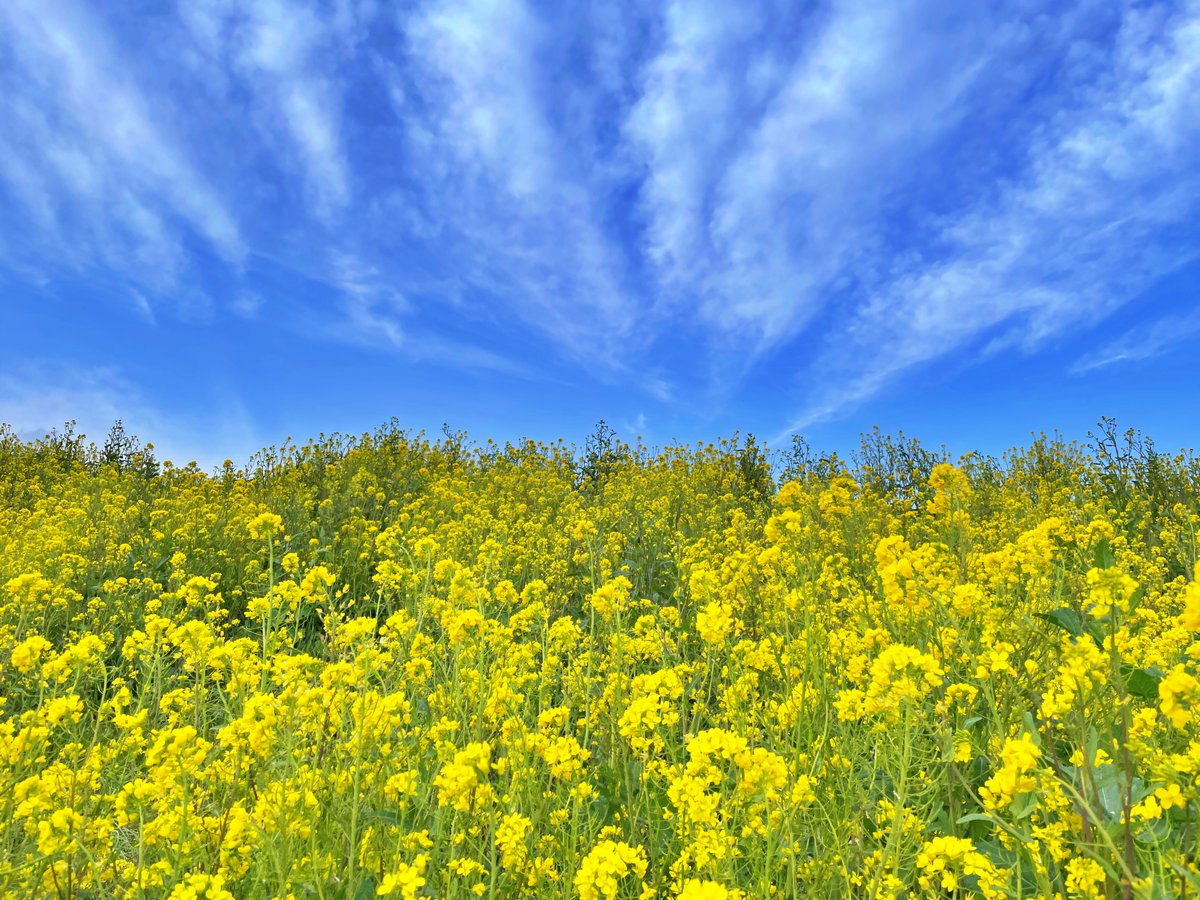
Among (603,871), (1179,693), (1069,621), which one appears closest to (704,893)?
(603,871)

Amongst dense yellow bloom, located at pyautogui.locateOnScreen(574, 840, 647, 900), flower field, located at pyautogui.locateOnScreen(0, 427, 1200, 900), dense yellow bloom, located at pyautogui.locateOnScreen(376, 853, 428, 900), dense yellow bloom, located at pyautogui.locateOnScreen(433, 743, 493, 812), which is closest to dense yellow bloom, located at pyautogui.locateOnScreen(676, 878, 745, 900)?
flower field, located at pyautogui.locateOnScreen(0, 427, 1200, 900)

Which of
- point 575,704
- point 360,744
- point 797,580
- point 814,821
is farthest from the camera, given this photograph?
point 797,580

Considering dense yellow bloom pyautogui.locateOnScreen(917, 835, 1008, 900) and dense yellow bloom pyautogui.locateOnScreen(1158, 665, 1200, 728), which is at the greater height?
dense yellow bloom pyautogui.locateOnScreen(1158, 665, 1200, 728)

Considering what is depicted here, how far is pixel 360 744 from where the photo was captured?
6.31 ft

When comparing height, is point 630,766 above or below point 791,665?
below

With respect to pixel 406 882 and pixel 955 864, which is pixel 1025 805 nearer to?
pixel 955 864

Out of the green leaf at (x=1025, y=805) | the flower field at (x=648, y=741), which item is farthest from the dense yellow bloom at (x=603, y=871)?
the green leaf at (x=1025, y=805)

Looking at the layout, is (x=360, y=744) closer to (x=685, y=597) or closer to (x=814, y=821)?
(x=814, y=821)

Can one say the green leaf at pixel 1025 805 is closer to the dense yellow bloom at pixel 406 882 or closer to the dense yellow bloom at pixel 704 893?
the dense yellow bloom at pixel 704 893

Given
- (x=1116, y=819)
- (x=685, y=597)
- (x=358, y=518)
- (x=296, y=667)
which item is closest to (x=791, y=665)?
(x=1116, y=819)

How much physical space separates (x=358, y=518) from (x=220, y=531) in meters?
1.63

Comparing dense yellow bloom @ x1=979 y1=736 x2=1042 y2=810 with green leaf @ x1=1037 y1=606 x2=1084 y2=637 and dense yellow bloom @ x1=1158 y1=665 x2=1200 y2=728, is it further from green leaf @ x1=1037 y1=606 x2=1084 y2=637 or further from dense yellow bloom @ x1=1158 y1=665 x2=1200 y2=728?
green leaf @ x1=1037 y1=606 x2=1084 y2=637

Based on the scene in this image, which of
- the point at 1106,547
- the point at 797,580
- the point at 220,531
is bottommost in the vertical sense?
the point at 1106,547

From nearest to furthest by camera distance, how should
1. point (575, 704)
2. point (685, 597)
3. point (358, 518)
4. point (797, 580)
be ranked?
point (575, 704) < point (797, 580) < point (685, 597) < point (358, 518)
